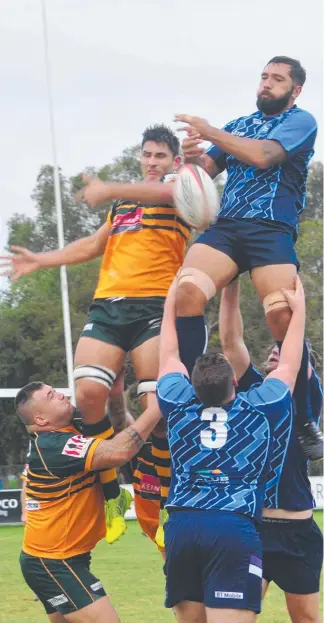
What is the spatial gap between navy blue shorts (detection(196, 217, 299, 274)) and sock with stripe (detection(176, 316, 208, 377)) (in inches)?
20.5

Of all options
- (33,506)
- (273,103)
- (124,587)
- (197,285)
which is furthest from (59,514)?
(124,587)

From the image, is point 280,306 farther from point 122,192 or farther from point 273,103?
point 273,103

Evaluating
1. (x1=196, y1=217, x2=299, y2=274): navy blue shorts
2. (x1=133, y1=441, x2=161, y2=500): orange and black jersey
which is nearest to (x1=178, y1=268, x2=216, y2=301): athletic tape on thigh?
(x1=196, y1=217, x2=299, y2=274): navy blue shorts

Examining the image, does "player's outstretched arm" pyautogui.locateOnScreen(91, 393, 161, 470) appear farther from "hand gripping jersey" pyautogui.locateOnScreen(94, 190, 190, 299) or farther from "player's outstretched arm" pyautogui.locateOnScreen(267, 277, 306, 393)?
"player's outstretched arm" pyautogui.locateOnScreen(267, 277, 306, 393)

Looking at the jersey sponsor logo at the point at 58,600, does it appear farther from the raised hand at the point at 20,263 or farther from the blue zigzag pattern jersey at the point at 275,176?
the blue zigzag pattern jersey at the point at 275,176

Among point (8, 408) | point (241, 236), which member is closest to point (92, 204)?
A: point (241, 236)

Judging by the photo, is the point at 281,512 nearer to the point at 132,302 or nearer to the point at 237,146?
the point at 132,302

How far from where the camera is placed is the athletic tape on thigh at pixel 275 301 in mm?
7434

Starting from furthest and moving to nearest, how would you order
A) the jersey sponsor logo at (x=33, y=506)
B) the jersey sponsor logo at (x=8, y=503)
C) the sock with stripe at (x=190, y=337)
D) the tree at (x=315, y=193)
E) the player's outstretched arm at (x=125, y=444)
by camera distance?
the tree at (x=315, y=193)
the jersey sponsor logo at (x=8, y=503)
the jersey sponsor logo at (x=33, y=506)
the player's outstretched arm at (x=125, y=444)
the sock with stripe at (x=190, y=337)

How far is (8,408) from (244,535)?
39455mm

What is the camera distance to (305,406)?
26.0ft

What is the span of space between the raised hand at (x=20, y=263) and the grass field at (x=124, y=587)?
514 centimetres

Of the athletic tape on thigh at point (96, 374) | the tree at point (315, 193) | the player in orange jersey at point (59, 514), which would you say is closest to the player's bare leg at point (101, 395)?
the athletic tape on thigh at point (96, 374)

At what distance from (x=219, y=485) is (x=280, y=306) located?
57.6 inches
